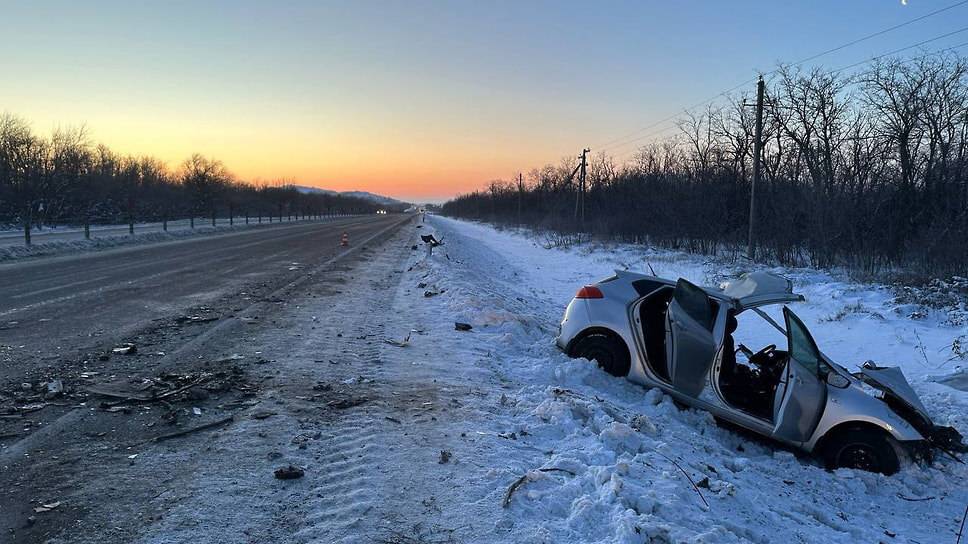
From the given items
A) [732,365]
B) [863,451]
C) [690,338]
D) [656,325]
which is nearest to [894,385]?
[863,451]

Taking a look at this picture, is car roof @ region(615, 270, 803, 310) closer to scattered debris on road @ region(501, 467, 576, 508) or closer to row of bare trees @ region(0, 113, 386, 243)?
scattered debris on road @ region(501, 467, 576, 508)

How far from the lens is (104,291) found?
11250 mm

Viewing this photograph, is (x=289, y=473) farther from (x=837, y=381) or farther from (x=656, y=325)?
(x=837, y=381)

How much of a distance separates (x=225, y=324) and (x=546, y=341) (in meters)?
5.22

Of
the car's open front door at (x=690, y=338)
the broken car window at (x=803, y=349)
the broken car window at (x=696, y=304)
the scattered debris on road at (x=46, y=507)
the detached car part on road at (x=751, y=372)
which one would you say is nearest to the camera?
the scattered debris on road at (x=46, y=507)

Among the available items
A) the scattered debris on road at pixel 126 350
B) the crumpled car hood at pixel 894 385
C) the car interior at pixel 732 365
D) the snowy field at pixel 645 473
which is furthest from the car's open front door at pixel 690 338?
the scattered debris on road at pixel 126 350

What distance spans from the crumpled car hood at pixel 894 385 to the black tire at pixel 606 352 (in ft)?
7.86

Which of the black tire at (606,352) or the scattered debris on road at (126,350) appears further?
the scattered debris on road at (126,350)

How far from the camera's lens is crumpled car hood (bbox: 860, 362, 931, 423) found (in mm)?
4992

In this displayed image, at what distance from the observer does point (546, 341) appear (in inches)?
324

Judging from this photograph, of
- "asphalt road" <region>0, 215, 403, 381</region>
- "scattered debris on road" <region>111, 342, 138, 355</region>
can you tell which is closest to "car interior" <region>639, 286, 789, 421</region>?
"scattered debris on road" <region>111, 342, 138, 355</region>

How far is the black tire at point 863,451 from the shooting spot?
473 centimetres

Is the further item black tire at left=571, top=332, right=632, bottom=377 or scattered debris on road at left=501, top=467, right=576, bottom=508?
black tire at left=571, top=332, right=632, bottom=377

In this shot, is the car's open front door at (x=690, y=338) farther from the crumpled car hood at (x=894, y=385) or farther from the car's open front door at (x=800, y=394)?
the crumpled car hood at (x=894, y=385)
